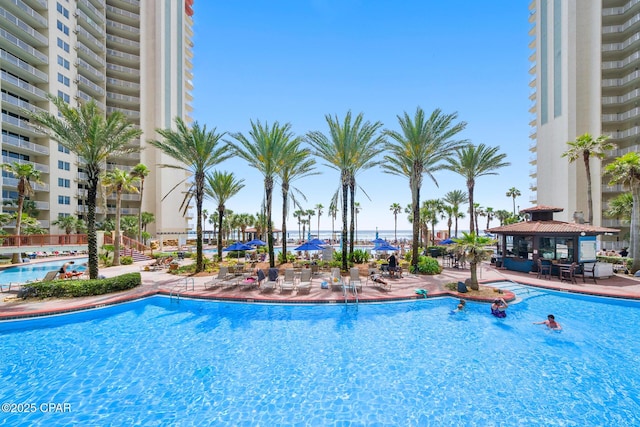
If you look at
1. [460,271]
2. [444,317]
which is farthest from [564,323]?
[460,271]

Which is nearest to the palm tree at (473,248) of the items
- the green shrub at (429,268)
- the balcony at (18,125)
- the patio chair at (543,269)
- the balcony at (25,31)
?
the green shrub at (429,268)

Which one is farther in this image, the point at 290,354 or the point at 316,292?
the point at 316,292

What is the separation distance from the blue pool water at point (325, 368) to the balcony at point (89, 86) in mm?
47976

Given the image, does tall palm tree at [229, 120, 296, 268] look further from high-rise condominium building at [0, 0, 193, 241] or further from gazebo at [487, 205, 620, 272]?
high-rise condominium building at [0, 0, 193, 241]

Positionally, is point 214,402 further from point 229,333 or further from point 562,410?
point 562,410

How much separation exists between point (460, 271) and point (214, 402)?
19.6 m

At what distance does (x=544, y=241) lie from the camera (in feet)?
67.7

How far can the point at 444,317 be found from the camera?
12.0 metres

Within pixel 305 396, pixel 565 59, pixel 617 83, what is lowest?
pixel 305 396

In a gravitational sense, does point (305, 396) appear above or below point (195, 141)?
below

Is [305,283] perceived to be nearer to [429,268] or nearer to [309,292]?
[309,292]

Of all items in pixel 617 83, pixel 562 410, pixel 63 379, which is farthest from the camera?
pixel 617 83

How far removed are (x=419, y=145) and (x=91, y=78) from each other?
55.1 m

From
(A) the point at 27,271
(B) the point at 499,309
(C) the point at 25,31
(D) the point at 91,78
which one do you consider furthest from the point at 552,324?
(D) the point at 91,78
